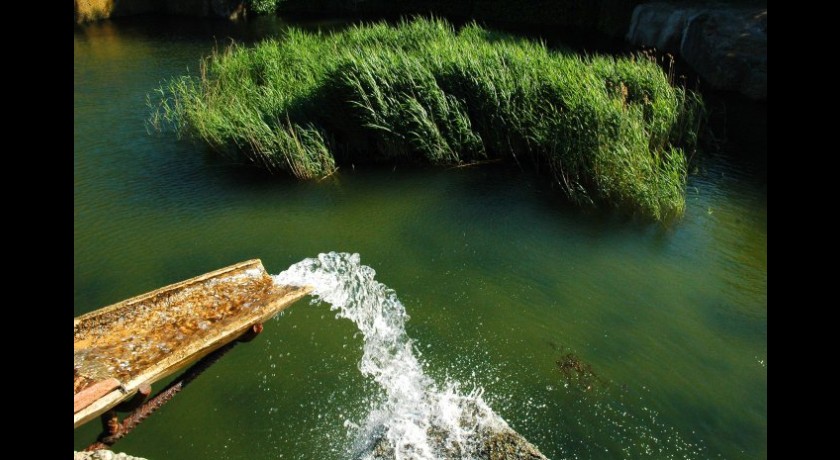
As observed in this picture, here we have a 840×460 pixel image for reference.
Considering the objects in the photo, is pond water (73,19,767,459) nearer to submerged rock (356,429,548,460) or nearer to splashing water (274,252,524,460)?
splashing water (274,252,524,460)

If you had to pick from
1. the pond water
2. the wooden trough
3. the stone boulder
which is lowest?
the pond water

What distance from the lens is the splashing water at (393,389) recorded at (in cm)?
523

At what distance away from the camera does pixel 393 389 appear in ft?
20.4

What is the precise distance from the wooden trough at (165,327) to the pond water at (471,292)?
97 cm

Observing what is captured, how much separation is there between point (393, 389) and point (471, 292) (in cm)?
197

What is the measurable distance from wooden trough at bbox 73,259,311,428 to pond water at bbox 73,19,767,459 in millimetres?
973

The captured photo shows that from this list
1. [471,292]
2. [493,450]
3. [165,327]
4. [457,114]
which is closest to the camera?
[493,450]

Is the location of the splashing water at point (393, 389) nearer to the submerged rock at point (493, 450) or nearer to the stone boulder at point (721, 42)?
the submerged rock at point (493, 450)

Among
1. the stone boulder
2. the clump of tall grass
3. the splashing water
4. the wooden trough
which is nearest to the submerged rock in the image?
the splashing water

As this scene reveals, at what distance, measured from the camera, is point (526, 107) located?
11.2m

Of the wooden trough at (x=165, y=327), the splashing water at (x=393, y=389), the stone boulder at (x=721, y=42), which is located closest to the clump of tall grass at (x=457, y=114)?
the splashing water at (x=393, y=389)

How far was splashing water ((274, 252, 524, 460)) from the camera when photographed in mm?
5234

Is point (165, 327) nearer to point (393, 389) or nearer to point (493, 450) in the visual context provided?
point (393, 389)

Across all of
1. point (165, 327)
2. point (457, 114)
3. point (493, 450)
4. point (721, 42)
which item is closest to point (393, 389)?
point (493, 450)
